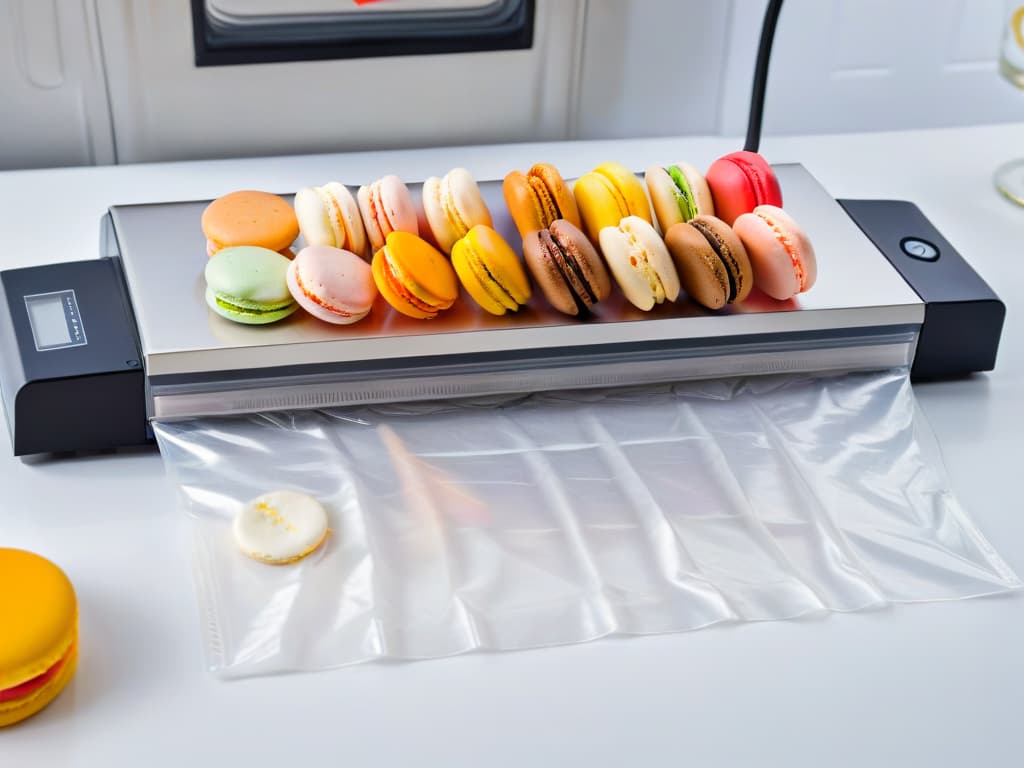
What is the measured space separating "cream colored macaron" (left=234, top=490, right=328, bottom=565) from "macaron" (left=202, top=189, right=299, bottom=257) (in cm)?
19

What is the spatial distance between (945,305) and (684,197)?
0.67 ft

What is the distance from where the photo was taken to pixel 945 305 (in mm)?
892

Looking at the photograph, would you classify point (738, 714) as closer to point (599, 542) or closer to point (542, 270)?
point (599, 542)

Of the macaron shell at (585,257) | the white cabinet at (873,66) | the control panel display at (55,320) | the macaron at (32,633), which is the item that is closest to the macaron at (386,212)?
the macaron shell at (585,257)

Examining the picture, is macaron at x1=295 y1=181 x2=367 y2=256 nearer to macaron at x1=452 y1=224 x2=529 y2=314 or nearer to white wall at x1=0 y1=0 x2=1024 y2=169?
macaron at x1=452 y1=224 x2=529 y2=314

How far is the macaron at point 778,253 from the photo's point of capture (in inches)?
32.6

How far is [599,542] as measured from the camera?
0.75m

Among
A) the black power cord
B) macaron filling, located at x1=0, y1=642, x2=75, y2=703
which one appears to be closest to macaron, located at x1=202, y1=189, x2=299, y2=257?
macaron filling, located at x1=0, y1=642, x2=75, y2=703

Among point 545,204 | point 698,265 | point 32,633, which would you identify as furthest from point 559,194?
point 32,633

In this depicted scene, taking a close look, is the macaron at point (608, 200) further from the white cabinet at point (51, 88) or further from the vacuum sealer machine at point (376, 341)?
the white cabinet at point (51, 88)

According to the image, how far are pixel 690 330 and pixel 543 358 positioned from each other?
100mm

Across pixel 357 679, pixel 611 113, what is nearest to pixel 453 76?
pixel 611 113

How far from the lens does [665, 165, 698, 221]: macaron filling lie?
0.88 m

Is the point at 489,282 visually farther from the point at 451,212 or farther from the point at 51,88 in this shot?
the point at 51,88
